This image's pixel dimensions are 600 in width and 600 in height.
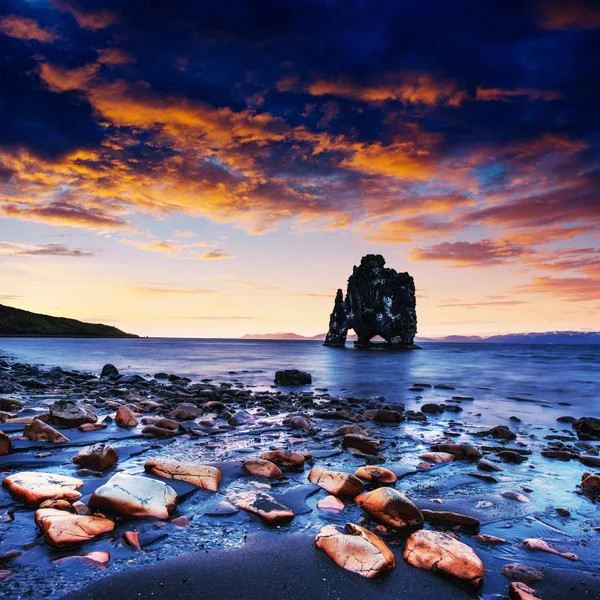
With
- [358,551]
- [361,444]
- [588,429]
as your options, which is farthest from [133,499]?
[588,429]

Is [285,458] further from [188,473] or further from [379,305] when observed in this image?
[379,305]

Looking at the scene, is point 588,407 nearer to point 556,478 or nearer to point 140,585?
point 556,478

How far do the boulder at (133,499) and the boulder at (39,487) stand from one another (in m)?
0.49

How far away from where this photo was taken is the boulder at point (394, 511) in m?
4.11

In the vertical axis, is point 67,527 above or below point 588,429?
above

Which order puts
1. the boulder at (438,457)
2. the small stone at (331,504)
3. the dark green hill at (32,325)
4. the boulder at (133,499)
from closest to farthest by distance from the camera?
the boulder at (133,499) → the small stone at (331,504) → the boulder at (438,457) → the dark green hill at (32,325)

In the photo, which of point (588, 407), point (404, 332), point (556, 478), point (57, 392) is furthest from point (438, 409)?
point (404, 332)

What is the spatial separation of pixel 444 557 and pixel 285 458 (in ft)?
10.6

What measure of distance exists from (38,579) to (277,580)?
1871mm

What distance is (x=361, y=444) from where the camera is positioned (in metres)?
7.19

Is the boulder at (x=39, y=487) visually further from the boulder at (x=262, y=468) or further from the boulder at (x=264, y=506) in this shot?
the boulder at (x=262, y=468)

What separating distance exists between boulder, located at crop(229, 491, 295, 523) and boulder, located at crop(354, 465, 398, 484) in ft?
5.21

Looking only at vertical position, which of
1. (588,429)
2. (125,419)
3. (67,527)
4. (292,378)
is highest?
(67,527)

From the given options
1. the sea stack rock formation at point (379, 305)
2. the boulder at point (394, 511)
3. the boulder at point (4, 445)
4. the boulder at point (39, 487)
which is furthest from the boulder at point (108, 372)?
the sea stack rock formation at point (379, 305)
